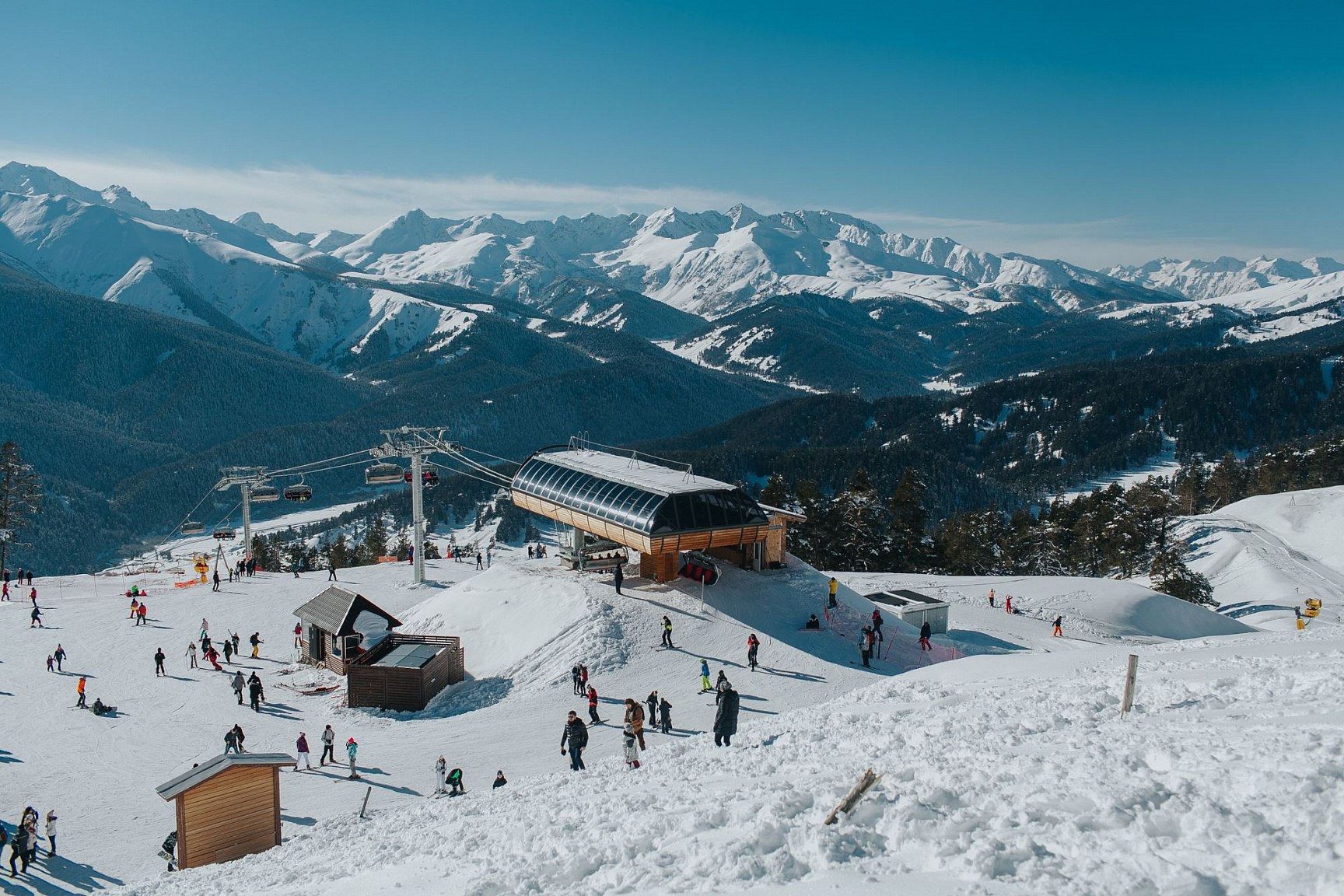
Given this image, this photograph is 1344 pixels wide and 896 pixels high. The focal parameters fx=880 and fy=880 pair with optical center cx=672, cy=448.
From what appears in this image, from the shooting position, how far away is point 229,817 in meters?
19.2

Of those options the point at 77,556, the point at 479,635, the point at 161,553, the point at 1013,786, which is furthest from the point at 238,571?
the point at 77,556

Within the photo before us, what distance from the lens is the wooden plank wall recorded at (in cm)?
1866

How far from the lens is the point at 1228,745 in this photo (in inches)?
467

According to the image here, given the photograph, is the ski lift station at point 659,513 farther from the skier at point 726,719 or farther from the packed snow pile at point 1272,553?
the packed snow pile at point 1272,553

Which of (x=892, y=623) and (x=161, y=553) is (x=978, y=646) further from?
(x=161, y=553)

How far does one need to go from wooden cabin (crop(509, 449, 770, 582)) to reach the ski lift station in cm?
3

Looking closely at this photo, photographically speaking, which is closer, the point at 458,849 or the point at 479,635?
the point at 458,849

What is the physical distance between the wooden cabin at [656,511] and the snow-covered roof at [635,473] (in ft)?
0.12

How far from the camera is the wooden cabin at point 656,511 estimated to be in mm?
36531

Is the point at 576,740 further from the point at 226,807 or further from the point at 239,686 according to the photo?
the point at 239,686

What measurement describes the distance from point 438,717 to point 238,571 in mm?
27605

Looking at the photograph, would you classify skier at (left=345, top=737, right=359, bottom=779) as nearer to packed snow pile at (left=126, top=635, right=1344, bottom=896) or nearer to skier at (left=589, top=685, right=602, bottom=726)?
packed snow pile at (left=126, top=635, right=1344, bottom=896)

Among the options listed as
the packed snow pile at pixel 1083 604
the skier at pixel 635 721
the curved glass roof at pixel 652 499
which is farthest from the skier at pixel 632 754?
the packed snow pile at pixel 1083 604

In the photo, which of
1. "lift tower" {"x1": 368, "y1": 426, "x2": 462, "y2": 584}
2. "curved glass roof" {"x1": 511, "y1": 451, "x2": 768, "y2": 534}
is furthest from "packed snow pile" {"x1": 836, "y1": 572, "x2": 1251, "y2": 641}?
"lift tower" {"x1": 368, "y1": 426, "x2": 462, "y2": 584}
